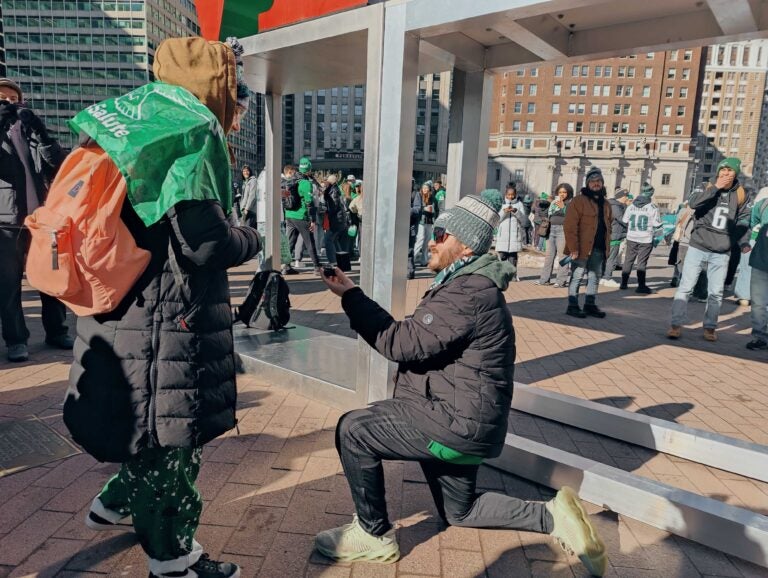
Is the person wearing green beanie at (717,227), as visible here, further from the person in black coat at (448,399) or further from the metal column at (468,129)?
the person in black coat at (448,399)

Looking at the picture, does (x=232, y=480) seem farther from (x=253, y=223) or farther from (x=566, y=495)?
(x=253, y=223)

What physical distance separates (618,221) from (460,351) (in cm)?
988

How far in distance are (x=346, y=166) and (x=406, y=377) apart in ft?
337

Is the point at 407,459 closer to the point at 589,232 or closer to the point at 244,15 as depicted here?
the point at 244,15

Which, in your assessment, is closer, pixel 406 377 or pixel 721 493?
pixel 406 377

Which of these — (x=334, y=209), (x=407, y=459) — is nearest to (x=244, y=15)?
(x=407, y=459)

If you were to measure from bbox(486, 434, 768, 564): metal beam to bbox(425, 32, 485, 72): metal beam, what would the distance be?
2702 mm

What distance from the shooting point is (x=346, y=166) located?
102 metres

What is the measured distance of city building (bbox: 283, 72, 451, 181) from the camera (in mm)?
107375

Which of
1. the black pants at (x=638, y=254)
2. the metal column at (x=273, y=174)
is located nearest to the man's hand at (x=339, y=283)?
the metal column at (x=273, y=174)

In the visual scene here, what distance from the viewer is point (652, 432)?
3404 millimetres

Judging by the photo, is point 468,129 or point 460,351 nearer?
point 460,351

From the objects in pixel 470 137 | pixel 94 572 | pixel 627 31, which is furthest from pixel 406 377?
pixel 627 31

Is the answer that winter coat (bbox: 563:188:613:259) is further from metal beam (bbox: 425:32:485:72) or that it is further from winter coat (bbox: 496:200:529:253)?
metal beam (bbox: 425:32:485:72)
